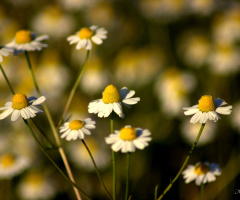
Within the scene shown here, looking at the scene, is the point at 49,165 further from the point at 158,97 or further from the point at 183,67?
the point at 183,67

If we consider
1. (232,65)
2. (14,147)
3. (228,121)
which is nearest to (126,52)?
(232,65)

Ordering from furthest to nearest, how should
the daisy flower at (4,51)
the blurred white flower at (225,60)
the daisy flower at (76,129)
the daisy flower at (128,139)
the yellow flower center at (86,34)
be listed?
the blurred white flower at (225,60)
the yellow flower center at (86,34)
the daisy flower at (4,51)
the daisy flower at (76,129)
the daisy flower at (128,139)

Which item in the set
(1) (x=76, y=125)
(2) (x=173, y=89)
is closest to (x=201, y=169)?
(1) (x=76, y=125)

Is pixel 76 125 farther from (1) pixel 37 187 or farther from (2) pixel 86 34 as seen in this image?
(1) pixel 37 187

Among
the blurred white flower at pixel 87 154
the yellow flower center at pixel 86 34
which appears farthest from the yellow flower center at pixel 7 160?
the yellow flower center at pixel 86 34

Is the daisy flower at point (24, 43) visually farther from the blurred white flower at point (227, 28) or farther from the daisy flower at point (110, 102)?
the blurred white flower at point (227, 28)

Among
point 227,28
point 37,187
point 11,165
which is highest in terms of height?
point 227,28
